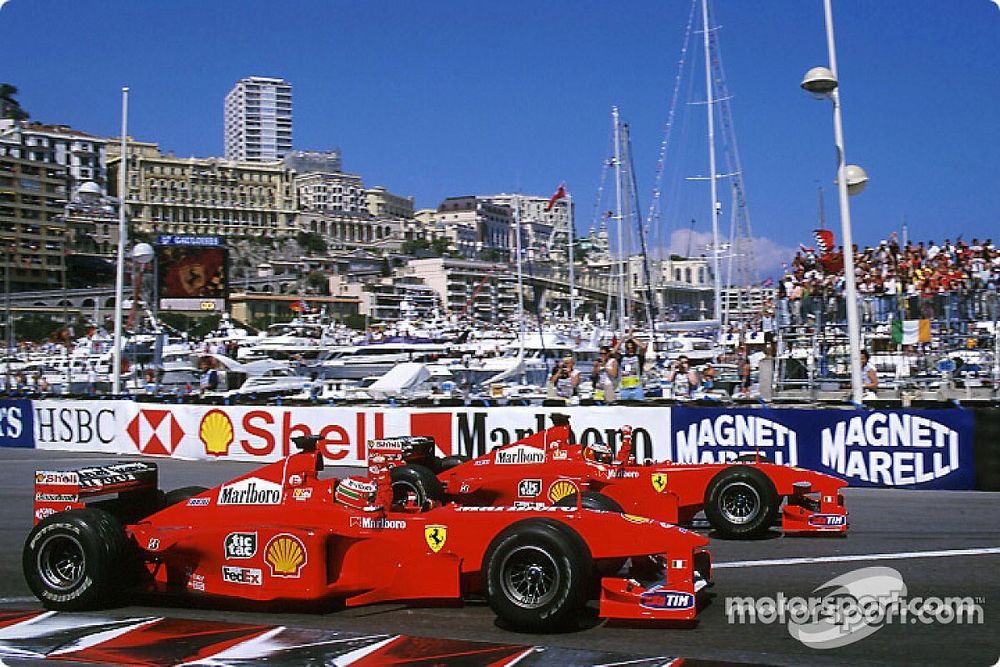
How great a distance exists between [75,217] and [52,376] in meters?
47.0

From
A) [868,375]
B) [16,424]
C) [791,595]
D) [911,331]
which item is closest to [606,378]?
[868,375]

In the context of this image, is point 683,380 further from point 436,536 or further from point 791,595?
point 436,536

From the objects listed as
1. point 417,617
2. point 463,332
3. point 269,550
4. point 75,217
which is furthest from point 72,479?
point 75,217

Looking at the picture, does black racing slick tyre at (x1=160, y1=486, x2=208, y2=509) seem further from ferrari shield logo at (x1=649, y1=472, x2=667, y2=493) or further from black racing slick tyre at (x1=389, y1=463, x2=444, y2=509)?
ferrari shield logo at (x1=649, y1=472, x2=667, y2=493)

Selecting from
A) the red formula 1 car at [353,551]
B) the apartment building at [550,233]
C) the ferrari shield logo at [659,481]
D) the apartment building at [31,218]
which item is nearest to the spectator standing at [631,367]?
the ferrari shield logo at [659,481]

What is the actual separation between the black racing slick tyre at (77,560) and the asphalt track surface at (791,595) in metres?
0.29

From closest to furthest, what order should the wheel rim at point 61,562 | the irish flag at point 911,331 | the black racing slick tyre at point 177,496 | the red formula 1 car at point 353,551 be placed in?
the red formula 1 car at point 353,551 → the wheel rim at point 61,562 → the black racing slick tyre at point 177,496 → the irish flag at point 911,331

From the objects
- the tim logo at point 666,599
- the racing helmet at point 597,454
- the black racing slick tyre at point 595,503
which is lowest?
the tim logo at point 666,599

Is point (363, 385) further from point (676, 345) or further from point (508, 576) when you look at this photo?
point (508, 576)

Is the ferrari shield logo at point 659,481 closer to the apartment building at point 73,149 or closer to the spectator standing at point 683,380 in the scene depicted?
the spectator standing at point 683,380

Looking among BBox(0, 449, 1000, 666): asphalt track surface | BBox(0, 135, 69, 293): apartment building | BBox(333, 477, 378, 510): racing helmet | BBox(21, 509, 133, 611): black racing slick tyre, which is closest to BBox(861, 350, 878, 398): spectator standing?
BBox(0, 449, 1000, 666): asphalt track surface

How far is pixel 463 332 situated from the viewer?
153 ft

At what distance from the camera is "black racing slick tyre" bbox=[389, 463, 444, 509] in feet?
34.1

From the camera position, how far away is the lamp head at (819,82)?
575 inches
